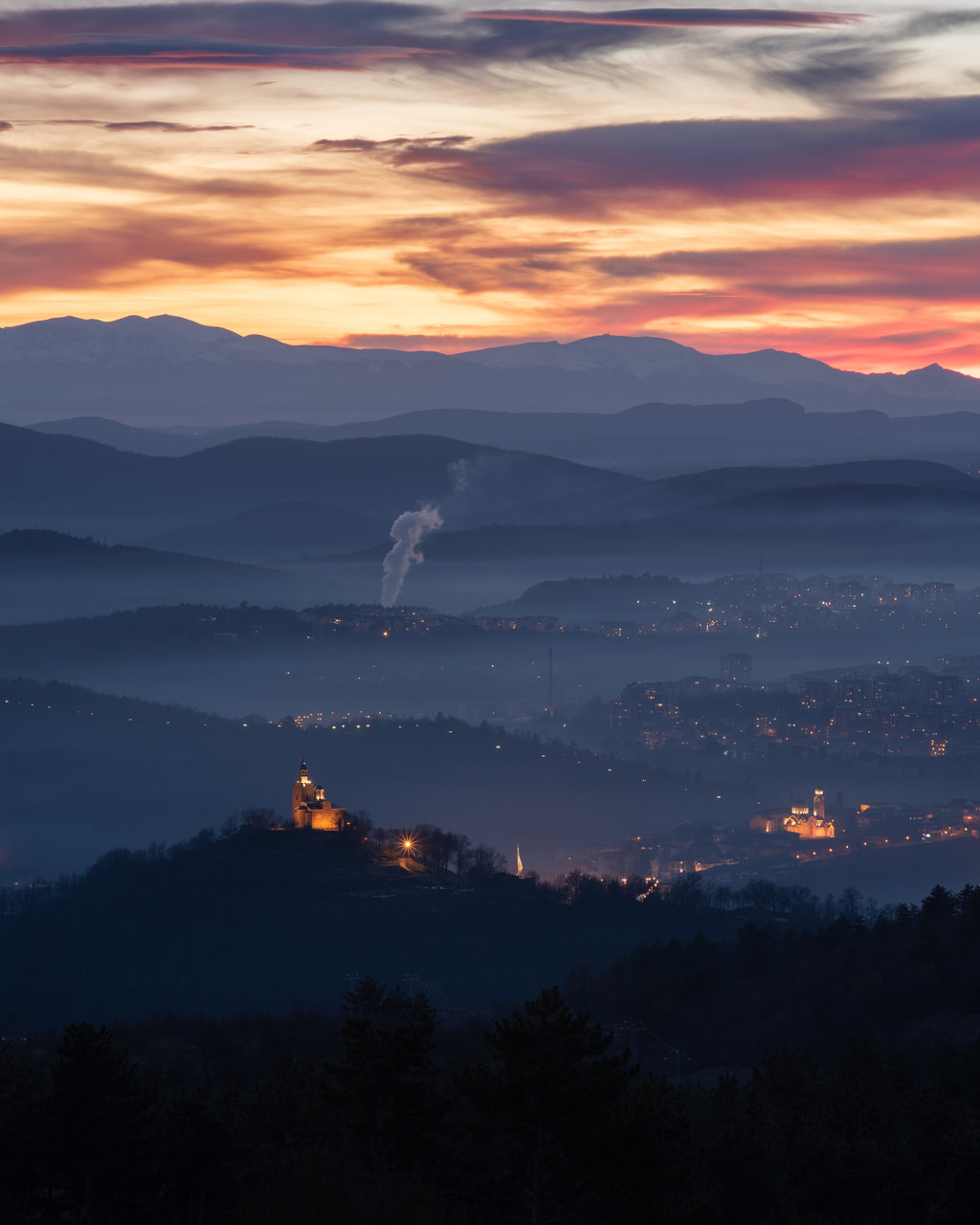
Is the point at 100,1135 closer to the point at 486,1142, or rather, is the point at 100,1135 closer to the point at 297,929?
the point at 486,1142

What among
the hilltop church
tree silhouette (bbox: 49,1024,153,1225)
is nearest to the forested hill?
the hilltop church

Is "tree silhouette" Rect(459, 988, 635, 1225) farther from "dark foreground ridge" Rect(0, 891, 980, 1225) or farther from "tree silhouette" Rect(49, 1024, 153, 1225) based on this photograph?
"tree silhouette" Rect(49, 1024, 153, 1225)

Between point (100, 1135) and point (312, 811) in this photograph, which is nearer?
point (100, 1135)

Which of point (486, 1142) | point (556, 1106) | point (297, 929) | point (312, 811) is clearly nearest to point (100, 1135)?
point (486, 1142)

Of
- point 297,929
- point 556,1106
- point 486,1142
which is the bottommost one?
point 297,929

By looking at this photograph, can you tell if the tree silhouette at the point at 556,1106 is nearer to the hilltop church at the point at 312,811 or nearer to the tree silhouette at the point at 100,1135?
the tree silhouette at the point at 100,1135

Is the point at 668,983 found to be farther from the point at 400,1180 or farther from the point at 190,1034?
the point at 400,1180

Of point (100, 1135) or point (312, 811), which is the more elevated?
point (312, 811)

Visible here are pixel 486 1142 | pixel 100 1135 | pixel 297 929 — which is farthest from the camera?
pixel 297 929

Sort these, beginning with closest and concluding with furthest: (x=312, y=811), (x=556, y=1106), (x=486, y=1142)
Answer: (x=556, y=1106) < (x=486, y=1142) < (x=312, y=811)
